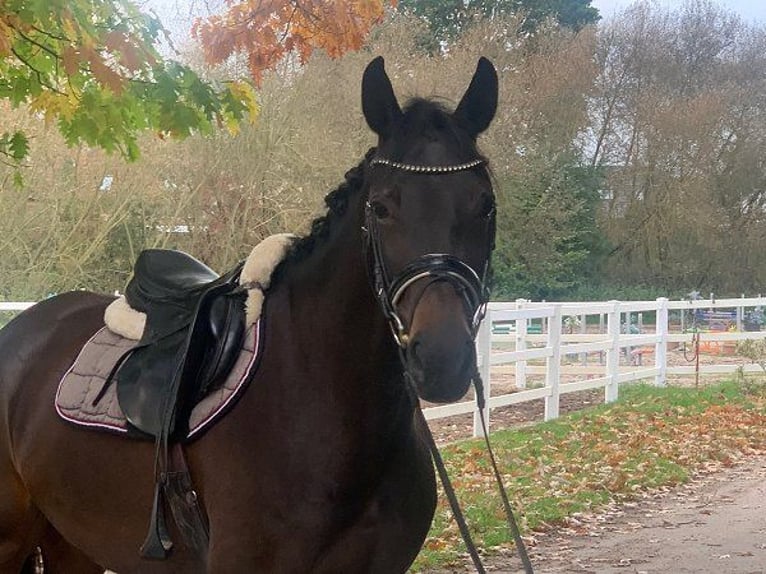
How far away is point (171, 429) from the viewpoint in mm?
2559

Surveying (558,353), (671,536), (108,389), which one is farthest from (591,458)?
(108,389)

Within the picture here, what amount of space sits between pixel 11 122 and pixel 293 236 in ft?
34.1

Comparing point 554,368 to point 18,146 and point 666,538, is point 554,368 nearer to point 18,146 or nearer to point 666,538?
point 666,538

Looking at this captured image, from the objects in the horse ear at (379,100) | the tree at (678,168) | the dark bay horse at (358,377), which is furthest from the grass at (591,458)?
the tree at (678,168)

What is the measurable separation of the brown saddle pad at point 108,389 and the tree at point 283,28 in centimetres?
266

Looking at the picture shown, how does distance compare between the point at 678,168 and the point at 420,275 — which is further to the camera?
the point at 678,168

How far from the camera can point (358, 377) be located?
242 centimetres

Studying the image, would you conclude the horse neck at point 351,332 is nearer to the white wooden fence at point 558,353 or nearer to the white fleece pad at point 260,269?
the white fleece pad at point 260,269

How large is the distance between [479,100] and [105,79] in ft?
6.17

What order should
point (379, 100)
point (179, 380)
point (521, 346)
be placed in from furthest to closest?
point (521, 346), point (179, 380), point (379, 100)

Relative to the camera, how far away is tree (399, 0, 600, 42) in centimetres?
2574

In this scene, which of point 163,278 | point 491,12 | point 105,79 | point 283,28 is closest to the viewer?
point 163,278

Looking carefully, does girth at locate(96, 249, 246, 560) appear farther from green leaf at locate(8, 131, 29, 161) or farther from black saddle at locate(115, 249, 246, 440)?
green leaf at locate(8, 131, 29, 161)

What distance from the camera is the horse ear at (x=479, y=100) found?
7.86 feet
